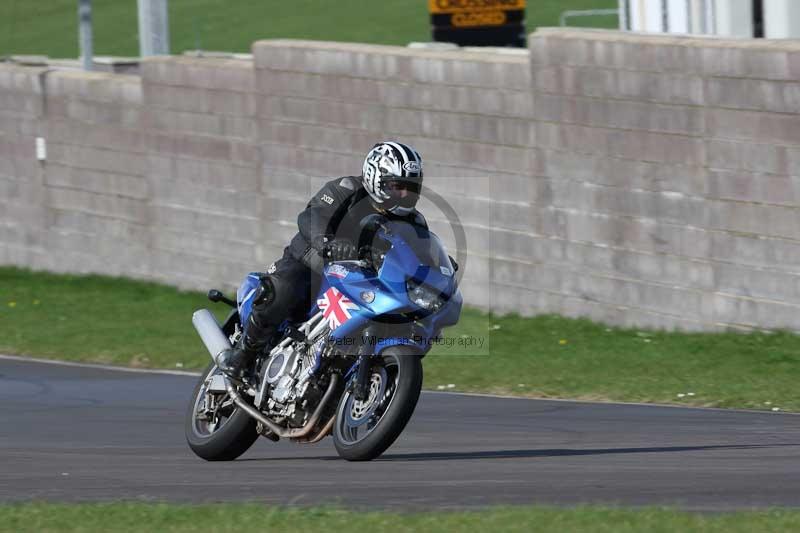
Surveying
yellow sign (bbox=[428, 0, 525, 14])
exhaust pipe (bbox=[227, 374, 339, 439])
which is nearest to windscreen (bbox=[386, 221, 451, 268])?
exhaust pipe (bbox=[227, 374, 339, 439])

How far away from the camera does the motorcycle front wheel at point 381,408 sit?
8.33m

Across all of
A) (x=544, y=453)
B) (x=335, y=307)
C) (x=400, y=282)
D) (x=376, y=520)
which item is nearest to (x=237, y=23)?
(x=544, y=453)

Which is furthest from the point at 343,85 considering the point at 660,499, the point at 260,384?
the point at 660,499

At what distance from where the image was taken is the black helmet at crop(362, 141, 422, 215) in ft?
28.1

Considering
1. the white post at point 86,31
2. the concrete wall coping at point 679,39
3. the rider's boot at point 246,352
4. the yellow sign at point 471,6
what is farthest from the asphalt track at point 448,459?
the yellow sign at point 471,6

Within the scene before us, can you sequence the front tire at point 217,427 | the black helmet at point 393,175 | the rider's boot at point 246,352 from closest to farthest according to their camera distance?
the black helmet at point 393,175 → the rider's boot at point 246,352 → the front tire at point 217,427

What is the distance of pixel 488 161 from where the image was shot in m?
17.3

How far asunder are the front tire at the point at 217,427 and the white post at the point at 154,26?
1415cm

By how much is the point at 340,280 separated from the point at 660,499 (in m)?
2.16

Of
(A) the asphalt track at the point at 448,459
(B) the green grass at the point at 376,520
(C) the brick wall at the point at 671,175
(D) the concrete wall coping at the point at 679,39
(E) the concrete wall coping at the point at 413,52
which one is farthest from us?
(E) the concrete wall coping at the point at 413,52

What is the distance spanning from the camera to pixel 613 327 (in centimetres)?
1625

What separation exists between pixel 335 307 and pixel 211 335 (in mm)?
1290

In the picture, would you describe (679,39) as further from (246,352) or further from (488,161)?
(246,352)

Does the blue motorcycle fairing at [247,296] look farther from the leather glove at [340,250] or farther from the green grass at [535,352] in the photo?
the green grass at [535,352]
